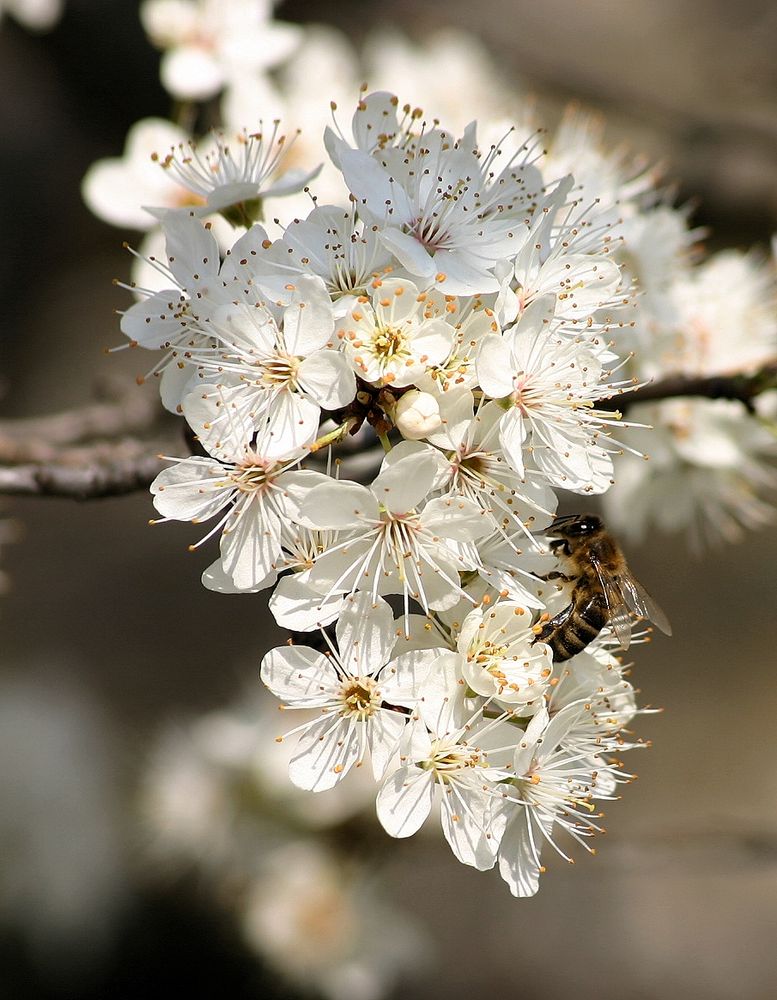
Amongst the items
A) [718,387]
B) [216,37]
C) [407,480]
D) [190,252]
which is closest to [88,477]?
[190,252]

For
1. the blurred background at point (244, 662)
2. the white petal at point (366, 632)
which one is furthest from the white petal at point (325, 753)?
the blurred background at point (244, 662)

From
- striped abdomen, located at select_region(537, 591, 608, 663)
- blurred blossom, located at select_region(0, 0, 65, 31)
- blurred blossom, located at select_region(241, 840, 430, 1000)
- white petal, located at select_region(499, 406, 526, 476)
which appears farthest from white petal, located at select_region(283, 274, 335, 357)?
blurred blossom, located at select_region(0, 0, 65, 31)

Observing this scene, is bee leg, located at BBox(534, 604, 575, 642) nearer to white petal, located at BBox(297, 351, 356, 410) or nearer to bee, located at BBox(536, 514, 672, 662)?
bee, located at BBox(536, 514, 672, 662)

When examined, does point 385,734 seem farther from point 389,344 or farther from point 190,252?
point 190,252

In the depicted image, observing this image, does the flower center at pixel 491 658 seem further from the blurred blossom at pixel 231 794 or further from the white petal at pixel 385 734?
the blurred blossom at pixel 231 794

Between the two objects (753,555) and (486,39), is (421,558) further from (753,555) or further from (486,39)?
(753,555)

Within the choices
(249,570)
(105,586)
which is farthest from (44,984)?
(249,570)
